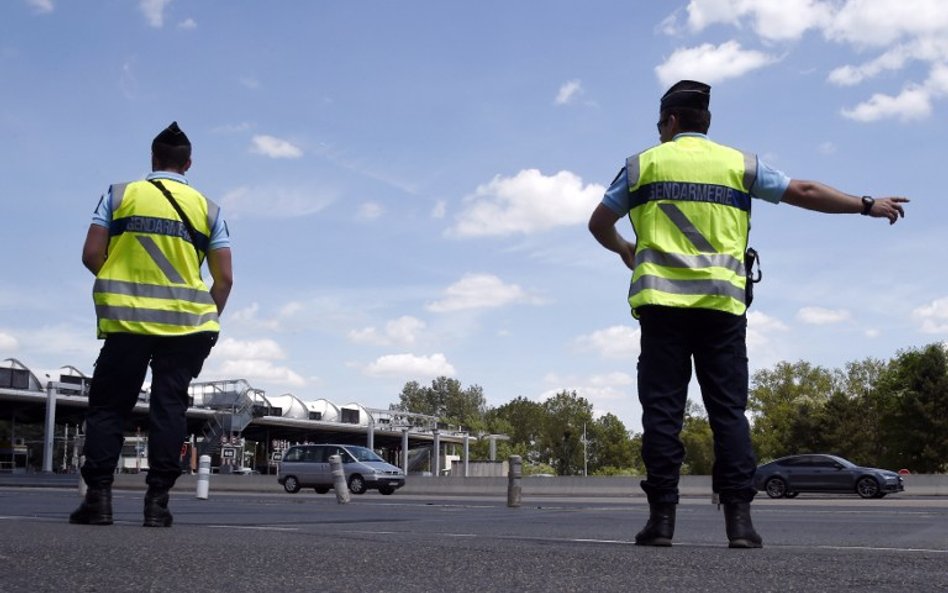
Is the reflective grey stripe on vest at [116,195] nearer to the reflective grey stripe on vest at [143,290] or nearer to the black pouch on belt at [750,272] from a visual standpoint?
the reflective grey stripe on vest at [143,290]

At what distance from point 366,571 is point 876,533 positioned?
5160 mm

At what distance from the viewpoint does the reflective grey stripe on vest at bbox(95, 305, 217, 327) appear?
5945mm

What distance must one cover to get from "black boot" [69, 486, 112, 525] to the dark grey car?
2888 centimetres

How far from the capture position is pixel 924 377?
227 feet

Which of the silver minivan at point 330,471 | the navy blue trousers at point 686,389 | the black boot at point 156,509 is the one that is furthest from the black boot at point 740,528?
the silver minivan at point 330,471

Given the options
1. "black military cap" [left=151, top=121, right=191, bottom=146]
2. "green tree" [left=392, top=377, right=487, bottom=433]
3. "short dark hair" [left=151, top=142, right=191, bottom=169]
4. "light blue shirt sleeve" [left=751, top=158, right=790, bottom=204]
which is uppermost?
"green tree" [left=392, top=377, right=487, bottom=433]

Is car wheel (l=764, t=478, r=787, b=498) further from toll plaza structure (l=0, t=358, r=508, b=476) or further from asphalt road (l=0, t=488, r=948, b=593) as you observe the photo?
asphalt road (l=0, t=488, r=948, b=593)

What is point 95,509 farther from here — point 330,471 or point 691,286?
point 330,471

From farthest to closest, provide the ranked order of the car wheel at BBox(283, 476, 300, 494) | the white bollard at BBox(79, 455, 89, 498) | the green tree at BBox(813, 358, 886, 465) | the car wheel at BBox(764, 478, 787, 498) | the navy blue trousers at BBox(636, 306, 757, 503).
Result: the green tree at BBox(813, 358, 886, 465) → the car wheel at BBox(283, 476, 300, 494) → the car wheel at BBox(764, 478, 787, 498) → the white bollard at BBox(79, 455, 89, 498) → the navy blue trousers at BBox(636, 306, 757, 503)

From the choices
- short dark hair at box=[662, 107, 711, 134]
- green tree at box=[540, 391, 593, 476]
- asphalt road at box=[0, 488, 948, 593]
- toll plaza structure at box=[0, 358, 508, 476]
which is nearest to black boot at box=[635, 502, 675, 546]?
asphalt road at box=[0, 488, 948, 593]

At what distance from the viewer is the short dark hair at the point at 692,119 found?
5234 mm

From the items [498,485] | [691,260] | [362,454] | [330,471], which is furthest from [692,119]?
[498,485]

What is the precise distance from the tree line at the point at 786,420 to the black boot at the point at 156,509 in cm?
3147

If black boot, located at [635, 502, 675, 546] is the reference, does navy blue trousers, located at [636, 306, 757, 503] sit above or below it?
above
